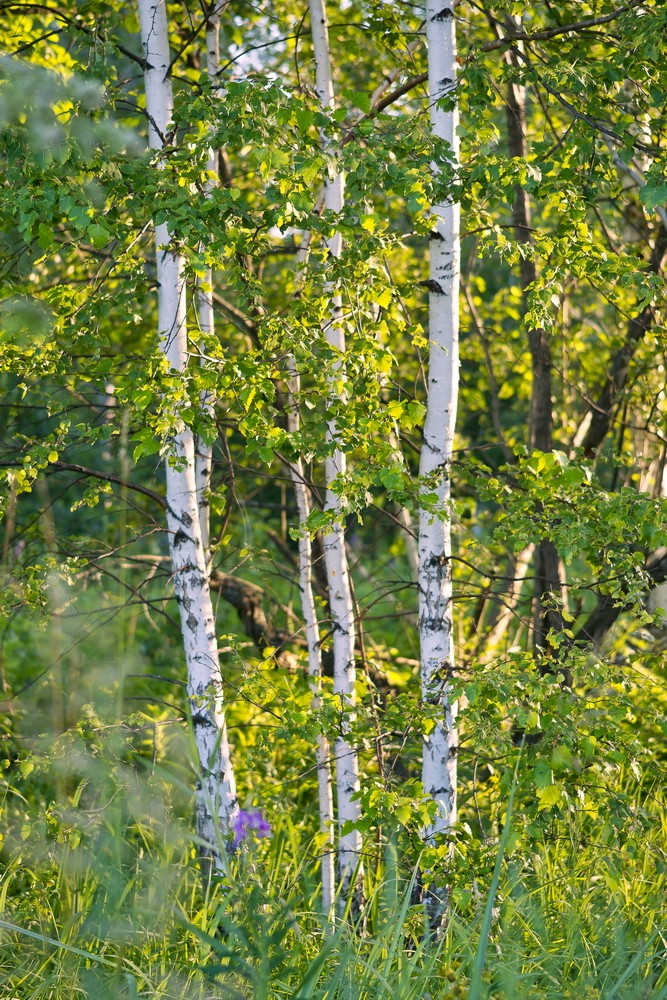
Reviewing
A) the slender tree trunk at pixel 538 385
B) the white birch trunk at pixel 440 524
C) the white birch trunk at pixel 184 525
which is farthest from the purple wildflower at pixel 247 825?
the slender tree trunk at pixel 538 385

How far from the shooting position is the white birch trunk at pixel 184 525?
130 inches

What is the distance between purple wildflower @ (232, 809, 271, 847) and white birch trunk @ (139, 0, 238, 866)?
0.05 m

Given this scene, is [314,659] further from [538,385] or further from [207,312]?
[538,385]

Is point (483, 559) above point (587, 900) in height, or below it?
above

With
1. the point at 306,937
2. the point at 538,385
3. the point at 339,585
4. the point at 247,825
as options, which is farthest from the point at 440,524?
the point at 538,385

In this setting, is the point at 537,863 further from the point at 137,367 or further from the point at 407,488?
the point at 137,367

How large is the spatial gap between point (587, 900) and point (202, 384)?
2.03 m

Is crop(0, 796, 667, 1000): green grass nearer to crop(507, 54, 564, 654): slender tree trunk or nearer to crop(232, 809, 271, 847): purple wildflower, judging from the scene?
crop(232, 809, 271, 847): purple wildflower

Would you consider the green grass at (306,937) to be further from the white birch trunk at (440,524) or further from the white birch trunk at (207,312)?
the white birch trunk at (207,312)

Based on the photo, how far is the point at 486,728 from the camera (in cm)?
286

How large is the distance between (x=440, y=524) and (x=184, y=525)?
0.91 m

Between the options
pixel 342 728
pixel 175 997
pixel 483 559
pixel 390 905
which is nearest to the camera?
pixel 175 997

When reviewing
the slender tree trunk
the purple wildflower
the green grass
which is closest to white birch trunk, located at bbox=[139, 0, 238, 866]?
the purple wildflower

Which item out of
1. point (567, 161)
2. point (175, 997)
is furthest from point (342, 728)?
point (567, 161)
